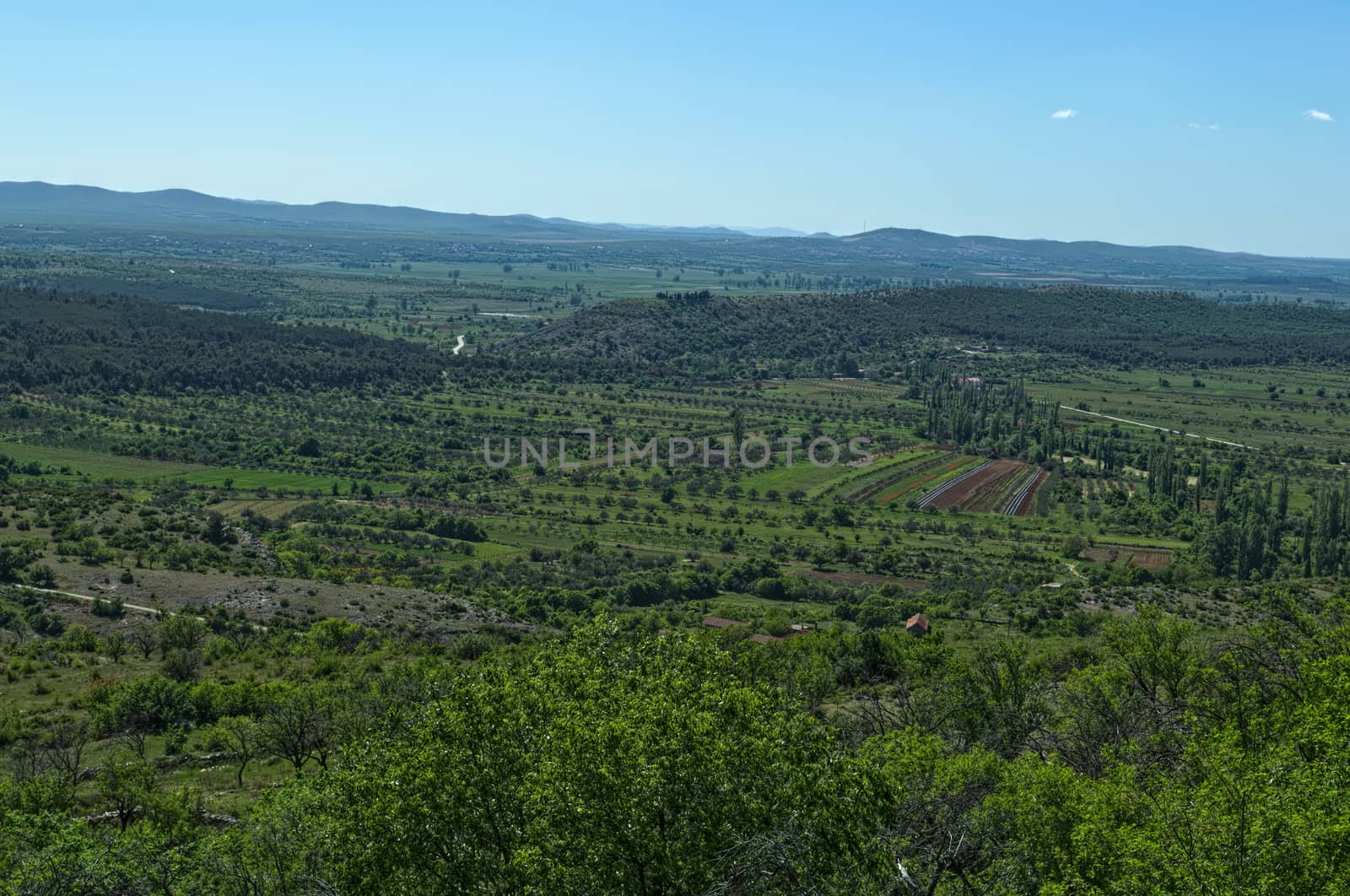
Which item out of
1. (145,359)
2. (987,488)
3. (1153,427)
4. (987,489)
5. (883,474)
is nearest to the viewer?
(987,489)

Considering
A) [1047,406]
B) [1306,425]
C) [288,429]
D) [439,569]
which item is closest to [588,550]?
[439,569]

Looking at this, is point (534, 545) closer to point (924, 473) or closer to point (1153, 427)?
point (924, 473)

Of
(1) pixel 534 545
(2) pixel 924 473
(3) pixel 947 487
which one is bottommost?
(1) pixel 534 545

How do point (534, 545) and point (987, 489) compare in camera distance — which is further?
point (987, 489)

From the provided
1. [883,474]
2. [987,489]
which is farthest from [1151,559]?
[883,474]

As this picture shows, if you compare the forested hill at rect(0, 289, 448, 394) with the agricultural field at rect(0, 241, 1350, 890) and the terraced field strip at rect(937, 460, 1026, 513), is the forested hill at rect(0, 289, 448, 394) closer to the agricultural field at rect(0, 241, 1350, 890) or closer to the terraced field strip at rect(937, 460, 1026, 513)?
the agricultural field at rect(0, 241, 1350, 890)

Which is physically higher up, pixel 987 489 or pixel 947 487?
pixel 987 489

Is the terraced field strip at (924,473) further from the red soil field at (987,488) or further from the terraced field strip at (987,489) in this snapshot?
Answer: the terraced field strip at (987,489)
